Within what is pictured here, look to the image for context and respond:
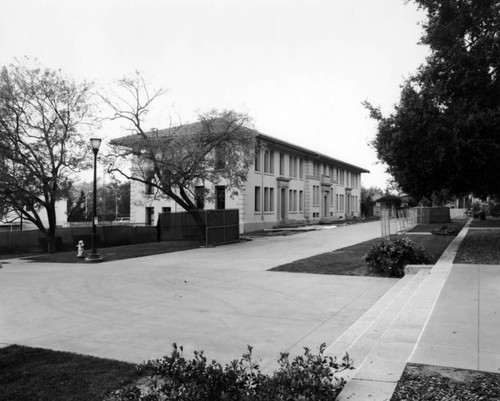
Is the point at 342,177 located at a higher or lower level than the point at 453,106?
higher

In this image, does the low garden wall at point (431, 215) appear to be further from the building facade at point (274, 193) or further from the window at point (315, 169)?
the window at point (315, 169)

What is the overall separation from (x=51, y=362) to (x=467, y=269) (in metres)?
9.12

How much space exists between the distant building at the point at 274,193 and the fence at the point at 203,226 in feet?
5.94

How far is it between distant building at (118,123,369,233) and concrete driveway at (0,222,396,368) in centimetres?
1559

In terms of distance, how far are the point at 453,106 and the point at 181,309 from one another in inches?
448

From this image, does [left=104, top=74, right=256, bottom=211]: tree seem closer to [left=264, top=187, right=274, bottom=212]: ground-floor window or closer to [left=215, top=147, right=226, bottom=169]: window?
[left=215, top=147, right=226, bottom=169]: window

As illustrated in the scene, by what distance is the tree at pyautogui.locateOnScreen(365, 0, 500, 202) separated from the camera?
1417 cm

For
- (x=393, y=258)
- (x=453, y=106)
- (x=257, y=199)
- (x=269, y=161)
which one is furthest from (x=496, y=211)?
(x=393, y=258)

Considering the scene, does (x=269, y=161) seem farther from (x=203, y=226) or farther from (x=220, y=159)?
(x=203, y=226)

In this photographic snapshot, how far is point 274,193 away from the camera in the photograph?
3859cm

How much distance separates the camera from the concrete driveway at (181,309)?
20.0 ft

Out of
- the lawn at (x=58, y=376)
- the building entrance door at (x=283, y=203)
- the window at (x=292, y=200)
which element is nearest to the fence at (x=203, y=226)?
the building entrance door at (x=283, y=203)

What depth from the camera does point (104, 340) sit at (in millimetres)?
6266

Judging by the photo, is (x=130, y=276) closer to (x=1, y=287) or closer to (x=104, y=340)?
(x=1, y=287)
